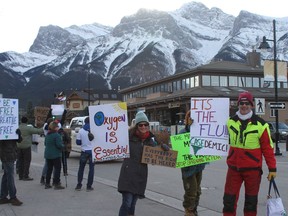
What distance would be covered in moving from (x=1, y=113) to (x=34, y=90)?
181576 millimetres

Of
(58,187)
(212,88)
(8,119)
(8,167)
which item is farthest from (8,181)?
(212,88)

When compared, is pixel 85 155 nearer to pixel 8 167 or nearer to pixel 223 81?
pixel 8 167

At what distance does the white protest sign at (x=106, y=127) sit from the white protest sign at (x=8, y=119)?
2.70m

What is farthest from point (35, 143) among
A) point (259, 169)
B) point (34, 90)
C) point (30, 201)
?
point (34, 90)

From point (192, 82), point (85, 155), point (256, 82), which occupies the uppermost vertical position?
point (256, 82)

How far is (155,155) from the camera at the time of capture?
6301 millimetres

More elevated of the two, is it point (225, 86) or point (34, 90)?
point (34, 90)

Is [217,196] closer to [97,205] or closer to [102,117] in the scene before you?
[97,205]

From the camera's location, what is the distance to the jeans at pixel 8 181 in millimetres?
8609

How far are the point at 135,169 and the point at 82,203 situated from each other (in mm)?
3240

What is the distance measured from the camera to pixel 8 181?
8664mm

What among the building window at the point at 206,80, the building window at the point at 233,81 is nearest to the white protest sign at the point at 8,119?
the building window at the point at 206,80

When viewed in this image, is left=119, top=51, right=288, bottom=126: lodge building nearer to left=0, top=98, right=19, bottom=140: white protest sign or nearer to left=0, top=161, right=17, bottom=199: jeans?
left=0, top=98, right=19, bottom=140: white protest sign

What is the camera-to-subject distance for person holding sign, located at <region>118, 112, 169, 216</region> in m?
6.08
